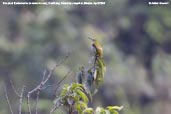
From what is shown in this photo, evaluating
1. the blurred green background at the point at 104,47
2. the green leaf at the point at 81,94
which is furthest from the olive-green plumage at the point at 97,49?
the blurred green background at the point at 104,47

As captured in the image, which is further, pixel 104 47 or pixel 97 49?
Answer: pixel 104 47

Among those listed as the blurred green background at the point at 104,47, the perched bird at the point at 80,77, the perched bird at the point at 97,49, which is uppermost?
the perched bird at the point at 97,49

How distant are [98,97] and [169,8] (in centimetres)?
263

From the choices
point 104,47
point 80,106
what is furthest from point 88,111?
point 104,47

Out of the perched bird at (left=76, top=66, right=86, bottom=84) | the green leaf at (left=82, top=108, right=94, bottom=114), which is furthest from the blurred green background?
the green leaf at (left=82, top=108, right=94, bottom=114)

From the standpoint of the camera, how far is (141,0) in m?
10.1

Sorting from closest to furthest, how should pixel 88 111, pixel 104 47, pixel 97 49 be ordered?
pixel 88 111 → pixel 97 49 → pixel 104 47

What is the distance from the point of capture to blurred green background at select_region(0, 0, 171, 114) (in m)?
7.84

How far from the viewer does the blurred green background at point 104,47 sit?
309 inches

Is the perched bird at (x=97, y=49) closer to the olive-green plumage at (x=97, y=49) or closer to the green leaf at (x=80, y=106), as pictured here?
the olive-green plumage at (x=97, y=49)

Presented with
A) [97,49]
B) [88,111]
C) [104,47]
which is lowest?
[104,47]

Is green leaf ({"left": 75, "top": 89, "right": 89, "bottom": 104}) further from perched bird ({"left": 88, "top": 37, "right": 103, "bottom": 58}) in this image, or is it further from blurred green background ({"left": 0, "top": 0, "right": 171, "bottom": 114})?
blurred green background ({"left": 0, "top": 0, "right": 171, "bottom": 114})

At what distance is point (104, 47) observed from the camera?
28.0 feet

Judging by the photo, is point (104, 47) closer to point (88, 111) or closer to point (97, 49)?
point (97, 49)
